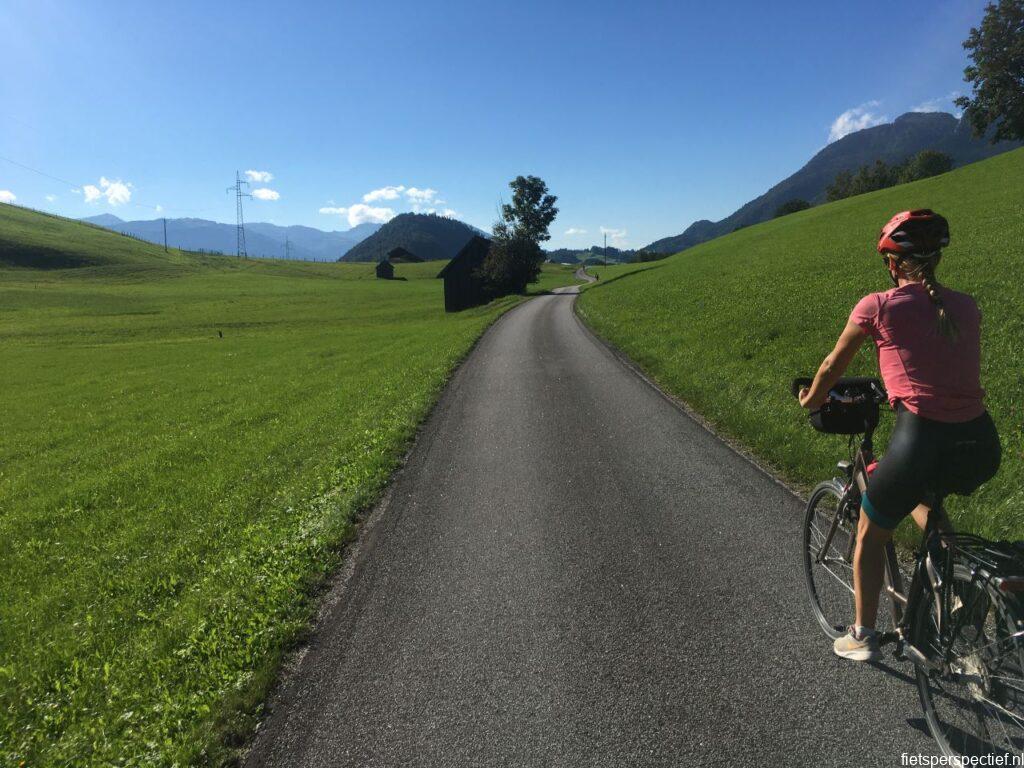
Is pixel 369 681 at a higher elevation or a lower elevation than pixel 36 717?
higher

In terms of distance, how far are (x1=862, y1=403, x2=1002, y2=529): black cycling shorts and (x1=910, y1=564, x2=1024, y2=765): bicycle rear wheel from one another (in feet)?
1.34

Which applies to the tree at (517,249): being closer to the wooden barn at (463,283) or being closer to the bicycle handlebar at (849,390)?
the wooden barn at (463,283)

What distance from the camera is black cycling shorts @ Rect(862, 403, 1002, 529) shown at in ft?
9.11

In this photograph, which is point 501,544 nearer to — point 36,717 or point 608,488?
point 608,488

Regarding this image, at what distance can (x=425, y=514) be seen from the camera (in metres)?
6.39

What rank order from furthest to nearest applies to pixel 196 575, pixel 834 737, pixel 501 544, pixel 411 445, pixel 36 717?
pixel 411 445 → pixel 196 575 → pixel 501 544 → pixel 36 717 → pixel 834 737

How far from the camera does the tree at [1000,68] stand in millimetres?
50375

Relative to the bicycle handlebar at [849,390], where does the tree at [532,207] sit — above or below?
above

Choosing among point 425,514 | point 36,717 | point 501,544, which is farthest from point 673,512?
point 36,717

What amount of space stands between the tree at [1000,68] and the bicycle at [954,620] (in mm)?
72794

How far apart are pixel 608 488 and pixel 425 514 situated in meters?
2.36

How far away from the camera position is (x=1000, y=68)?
51656mm

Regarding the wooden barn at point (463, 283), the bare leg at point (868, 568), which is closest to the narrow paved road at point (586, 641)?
the bare leg at point (868, 568)

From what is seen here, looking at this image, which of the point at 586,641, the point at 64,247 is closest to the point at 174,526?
the point at 586,641
